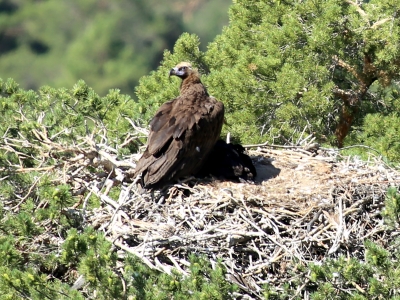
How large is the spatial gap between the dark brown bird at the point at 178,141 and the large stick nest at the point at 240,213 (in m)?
0.15

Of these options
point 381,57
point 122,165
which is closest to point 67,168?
point 122,165

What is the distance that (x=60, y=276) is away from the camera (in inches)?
283

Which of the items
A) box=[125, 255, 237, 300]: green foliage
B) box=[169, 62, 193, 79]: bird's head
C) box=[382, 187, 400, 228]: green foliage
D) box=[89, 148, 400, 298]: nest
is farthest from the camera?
box=[169, 62, 193, 79]: bird's head

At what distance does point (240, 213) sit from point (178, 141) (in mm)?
1022

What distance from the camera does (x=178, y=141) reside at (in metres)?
7.73

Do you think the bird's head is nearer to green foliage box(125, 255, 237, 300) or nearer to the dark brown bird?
the dark brown bird

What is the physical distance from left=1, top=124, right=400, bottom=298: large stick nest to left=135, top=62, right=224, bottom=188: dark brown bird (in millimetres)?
151

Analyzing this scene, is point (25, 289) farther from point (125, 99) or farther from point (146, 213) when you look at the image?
point (125, 99)

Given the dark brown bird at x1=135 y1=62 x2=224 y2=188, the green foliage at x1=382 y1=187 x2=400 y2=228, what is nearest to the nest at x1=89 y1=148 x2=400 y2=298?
the dark brown bird at x1=135 y1=62 x2=224 y2=188

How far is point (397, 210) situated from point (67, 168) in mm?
3146

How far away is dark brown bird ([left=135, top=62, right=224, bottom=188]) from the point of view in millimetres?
7660

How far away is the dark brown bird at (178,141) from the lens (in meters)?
7.66

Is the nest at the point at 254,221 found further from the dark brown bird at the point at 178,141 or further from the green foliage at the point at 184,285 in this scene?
the green foliage at the point at 184,285

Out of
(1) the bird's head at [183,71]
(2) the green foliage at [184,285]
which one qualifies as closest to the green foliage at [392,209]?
(2) the green foliage at [184,285]
